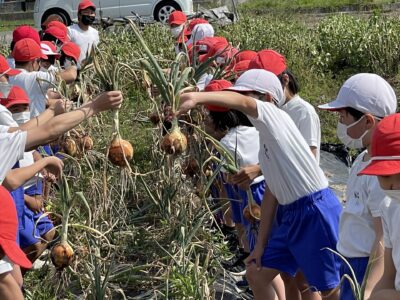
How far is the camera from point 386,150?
281 cm

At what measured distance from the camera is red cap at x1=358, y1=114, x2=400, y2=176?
2768 millimetres

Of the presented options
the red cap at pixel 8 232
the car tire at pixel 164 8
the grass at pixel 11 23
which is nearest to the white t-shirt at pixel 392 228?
the red cap at pixel 8 232

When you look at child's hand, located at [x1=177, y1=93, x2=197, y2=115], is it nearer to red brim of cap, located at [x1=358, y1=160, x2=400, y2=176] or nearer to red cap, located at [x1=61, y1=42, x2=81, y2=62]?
red brim of cap, located at [x1=358, y1=160, x2=400, y2=176]

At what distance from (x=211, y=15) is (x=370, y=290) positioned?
36.8 feet

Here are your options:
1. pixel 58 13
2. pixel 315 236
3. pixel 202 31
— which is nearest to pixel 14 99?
pixel 315 236

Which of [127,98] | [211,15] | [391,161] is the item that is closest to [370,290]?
[391,161]

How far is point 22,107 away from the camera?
16.9ft

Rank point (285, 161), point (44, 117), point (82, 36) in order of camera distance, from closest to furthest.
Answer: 1. point (285, 161)
2. point (44, 117)
3. point (82, 36)

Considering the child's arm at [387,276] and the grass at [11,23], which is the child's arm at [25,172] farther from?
the grass at [11,23]

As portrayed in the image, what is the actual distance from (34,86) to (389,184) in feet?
11.1

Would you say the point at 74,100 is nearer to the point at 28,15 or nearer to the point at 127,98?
the point at 127,98

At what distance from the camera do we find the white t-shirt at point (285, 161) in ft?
12.3

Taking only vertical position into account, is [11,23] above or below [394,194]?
below

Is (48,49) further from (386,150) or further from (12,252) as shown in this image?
(386,150)
